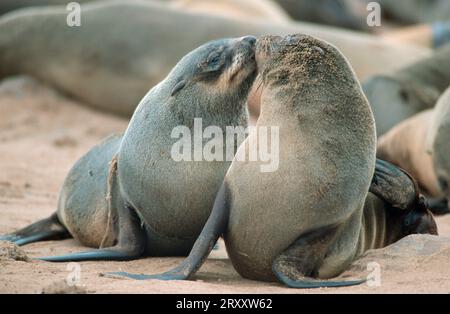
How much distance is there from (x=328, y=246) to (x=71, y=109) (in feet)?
20.4

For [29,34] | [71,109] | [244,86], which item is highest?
[244,86]

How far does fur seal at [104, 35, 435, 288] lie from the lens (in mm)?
4664

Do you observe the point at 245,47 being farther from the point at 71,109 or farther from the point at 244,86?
the point at 71,109

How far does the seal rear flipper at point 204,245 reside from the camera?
469 cm

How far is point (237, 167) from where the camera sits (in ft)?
15.8

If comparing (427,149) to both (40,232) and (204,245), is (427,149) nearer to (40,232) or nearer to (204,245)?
(40,232)

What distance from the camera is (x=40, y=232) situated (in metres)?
6.14

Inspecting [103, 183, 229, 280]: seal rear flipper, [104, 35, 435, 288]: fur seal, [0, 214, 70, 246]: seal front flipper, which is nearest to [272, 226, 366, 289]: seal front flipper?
[104, 35, 435, 288]: fur seal

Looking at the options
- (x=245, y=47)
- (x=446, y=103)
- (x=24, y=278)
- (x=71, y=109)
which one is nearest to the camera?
(x=24, y=278)

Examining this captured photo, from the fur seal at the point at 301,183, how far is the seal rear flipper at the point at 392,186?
1.28 ft

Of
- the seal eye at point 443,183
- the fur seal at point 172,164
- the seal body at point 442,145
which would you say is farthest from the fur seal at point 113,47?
the fur seal at point 172,164

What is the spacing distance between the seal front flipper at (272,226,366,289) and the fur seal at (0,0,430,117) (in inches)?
231
